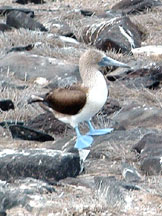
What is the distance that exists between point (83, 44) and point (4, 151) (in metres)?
5.87

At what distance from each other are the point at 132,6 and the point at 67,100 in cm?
776

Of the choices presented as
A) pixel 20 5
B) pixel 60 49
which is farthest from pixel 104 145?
pixel 20 5

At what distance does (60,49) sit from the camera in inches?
471

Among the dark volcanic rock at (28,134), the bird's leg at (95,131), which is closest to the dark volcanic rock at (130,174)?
the bird's leg at (95,131)

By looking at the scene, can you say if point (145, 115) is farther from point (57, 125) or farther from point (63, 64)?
point (63, 64)

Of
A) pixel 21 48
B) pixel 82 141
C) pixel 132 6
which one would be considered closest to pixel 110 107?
pixel 82 141

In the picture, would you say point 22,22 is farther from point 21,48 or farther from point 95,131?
point 95,131

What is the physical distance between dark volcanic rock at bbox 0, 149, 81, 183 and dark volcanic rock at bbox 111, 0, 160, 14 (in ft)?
27.3

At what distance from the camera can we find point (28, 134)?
26.2 feet

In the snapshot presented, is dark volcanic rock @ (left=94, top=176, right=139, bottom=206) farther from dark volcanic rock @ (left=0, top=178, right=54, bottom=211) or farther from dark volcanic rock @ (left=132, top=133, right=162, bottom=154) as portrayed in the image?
dark volcanic rock @ (left=132, top=133, right=162, bottom=154)

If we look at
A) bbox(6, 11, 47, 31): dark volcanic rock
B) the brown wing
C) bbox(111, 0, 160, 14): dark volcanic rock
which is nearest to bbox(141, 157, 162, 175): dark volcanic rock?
the brown wing

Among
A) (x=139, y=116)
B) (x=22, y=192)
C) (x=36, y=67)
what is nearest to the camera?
(x=22, y=192)

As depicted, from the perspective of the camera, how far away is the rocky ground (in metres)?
5.88

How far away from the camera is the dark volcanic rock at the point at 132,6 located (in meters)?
14.8
